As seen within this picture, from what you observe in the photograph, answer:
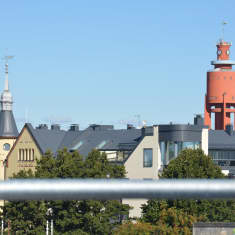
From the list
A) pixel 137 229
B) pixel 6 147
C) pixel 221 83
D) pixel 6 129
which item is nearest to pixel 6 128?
pixel 6 129

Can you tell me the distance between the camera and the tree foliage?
77.8 metres

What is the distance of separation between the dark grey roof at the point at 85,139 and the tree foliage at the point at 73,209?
36095 mm

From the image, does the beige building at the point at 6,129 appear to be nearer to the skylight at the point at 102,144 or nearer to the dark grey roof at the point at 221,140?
the skylight at the point at 102,144

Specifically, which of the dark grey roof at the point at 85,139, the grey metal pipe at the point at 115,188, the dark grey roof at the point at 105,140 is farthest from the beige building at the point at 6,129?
the grey metal pipe at the point at 115,188

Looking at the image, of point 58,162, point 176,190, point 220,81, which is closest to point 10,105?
point 220,81

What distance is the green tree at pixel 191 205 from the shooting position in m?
76.8

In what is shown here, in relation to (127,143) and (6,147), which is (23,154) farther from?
(127,143)

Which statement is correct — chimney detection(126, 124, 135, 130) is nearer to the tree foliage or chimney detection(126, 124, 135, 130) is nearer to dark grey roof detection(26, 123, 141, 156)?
dark grey roof detection(26, 123, 141, 156)

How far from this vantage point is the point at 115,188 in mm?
3375

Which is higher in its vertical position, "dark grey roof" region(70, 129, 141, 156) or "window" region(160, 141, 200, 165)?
"dark grey roof" region(70, 129, 141, 156)

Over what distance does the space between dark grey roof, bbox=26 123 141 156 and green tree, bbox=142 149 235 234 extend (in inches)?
1407

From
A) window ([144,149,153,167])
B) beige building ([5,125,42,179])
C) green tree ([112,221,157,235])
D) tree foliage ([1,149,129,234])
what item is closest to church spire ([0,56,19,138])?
beige building ([5,125,42,179])

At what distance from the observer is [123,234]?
71625mm

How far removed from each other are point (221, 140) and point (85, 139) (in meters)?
20.6
